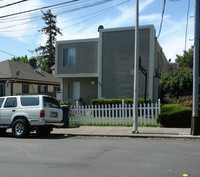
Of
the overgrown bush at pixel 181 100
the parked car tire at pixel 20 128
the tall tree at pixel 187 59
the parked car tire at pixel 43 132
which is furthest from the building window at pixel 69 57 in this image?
the tall tree at pixel 187 59

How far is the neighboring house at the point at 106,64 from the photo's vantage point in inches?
706

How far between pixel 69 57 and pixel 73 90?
9.45ft

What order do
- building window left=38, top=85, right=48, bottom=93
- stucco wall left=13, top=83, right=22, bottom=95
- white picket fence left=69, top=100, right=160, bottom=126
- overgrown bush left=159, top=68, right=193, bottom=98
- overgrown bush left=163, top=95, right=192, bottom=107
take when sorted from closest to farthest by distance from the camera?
white picket fence left=69, top=100, right=160, bottom=126, overgrown bush left=163, top=95, right=192, bottom=107, overgrown bush left=159, top=68, right=193, bottom=98, stucco wall left=13, top=83, right=22, bottom=95, building window left=38, top=85, right=48, bottom=93

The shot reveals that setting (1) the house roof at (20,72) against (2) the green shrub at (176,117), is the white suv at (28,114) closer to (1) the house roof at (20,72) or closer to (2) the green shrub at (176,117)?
(2) the green shrub at (176,117)

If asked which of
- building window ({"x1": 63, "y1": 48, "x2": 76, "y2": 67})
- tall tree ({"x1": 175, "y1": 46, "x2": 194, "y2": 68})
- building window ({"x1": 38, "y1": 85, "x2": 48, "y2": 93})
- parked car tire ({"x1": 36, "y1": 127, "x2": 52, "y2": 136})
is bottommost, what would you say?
parked car tire ({"x1": 36, "y1": 127, "x2": 52, "y2": 136})

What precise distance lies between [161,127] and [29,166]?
7974 millimetres

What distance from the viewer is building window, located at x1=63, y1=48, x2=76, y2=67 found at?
2033 cm

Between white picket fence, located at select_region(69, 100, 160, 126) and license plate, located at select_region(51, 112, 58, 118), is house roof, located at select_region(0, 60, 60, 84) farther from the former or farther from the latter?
license plate, located at select_region(51, 112, 58, 118)

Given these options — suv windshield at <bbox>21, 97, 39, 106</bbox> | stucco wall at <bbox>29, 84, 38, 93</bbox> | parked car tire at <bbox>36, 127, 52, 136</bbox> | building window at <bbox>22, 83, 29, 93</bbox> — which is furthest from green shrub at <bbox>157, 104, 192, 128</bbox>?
stucco wall at <bbox>29, 84, 38, 93</bbox>

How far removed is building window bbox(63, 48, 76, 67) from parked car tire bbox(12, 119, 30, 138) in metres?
10.7

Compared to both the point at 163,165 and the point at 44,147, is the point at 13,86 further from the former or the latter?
the point at 163,165

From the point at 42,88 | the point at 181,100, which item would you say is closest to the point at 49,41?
the point at 42,88

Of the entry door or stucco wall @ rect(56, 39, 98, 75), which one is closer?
the entry door

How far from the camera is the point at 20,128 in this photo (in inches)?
409
